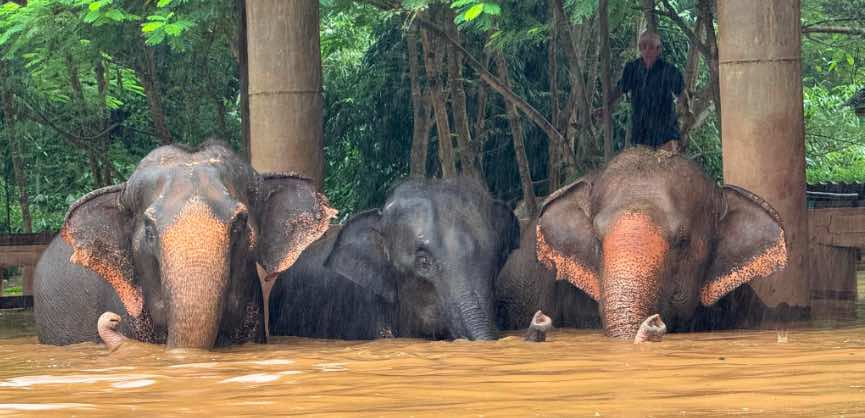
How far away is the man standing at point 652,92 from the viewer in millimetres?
10438

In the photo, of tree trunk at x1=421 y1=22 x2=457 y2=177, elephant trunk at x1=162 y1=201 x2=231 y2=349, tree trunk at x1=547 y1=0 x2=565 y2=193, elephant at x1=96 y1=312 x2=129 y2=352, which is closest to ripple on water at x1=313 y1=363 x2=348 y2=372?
elephant trunk at x1=162 y1=201 x2=231 y2=349

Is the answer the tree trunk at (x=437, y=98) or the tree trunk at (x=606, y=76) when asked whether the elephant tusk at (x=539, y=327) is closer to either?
the tree trunk at (x=606, y=76)

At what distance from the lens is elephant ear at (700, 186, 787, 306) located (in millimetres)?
7949

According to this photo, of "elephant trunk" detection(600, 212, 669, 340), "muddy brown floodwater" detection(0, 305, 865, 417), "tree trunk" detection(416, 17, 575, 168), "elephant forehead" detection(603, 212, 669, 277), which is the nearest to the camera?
"muddy brown floodwater" detection(0, 305, 865, 417)

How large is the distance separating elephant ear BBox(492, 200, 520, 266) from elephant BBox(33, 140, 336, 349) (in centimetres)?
92

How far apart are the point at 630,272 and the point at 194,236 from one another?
207cm

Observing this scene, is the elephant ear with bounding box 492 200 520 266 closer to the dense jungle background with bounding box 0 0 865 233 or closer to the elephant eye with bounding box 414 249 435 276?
the elephant eye with bounding box 414 249 435 276

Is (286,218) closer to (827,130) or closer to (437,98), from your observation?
(437,98)

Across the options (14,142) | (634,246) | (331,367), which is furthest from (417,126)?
(331,367)

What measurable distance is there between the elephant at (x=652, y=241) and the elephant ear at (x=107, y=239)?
230 centimetres

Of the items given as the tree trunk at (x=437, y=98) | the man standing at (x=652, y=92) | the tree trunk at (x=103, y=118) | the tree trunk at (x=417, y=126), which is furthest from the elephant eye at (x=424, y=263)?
the tree trunk at (x=417, y=126)

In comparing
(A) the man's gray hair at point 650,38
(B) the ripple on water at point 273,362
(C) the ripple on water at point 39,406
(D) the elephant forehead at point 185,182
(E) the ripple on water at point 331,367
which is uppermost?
(A) the man's gray hair at point 650,38

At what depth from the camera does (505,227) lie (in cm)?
822

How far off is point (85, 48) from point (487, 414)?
8.63 m
